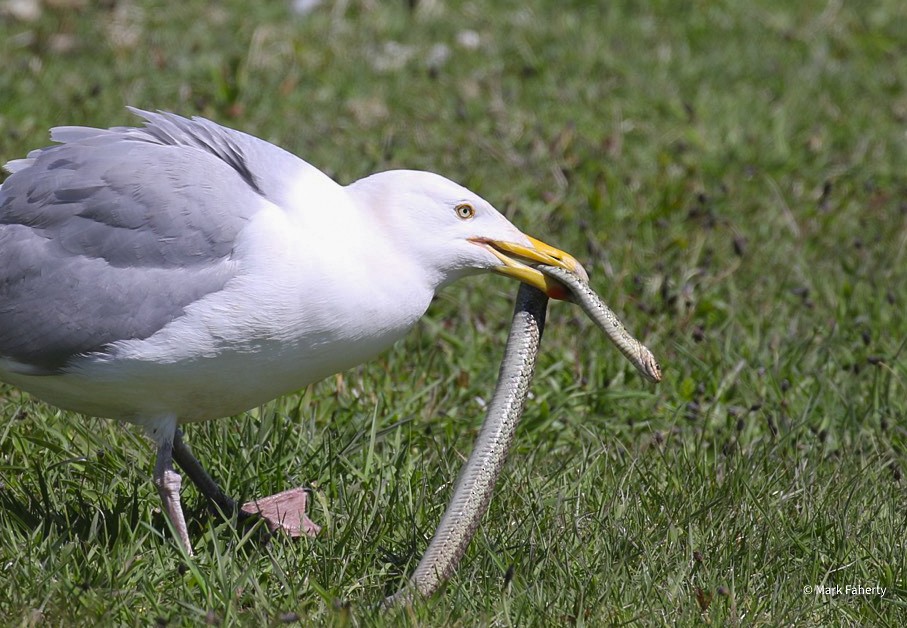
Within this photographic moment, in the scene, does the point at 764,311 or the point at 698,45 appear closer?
the point at 764,311

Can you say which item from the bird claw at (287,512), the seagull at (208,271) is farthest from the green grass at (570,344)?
the seagull at (208,271)

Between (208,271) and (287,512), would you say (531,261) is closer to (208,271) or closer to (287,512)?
(208,271)

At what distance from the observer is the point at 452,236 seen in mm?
3854

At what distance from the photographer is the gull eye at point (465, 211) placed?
3.87 metres

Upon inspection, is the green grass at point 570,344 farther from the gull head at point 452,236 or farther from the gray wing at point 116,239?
the gull head at point 452,236

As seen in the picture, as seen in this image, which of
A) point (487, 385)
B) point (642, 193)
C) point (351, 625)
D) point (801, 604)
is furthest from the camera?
point (642, 193)

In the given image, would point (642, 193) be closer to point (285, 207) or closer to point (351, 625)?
point (285, 207)

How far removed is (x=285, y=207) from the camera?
3.81 metres

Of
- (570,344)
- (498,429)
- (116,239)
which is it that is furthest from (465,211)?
(570,344)

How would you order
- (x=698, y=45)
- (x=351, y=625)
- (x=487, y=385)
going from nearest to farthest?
1. (x=351, y=625)
2. (x=487, y=385)
3. (x=698, y=45)

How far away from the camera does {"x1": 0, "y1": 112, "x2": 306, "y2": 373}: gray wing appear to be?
3746mm

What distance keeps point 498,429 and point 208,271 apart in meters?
0.91

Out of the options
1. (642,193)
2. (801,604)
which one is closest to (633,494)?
(801,604)

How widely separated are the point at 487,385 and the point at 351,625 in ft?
6.06
